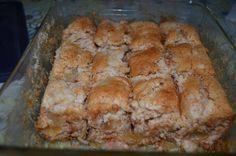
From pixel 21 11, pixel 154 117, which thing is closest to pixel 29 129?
pixel 154 117

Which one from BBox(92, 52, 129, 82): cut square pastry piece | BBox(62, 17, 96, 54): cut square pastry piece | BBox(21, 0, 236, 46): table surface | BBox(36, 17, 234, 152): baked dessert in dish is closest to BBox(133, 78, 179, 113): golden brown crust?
BBox(36, 17, 234, 152): baked dessert in dish

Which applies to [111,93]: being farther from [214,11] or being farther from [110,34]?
[214,11]

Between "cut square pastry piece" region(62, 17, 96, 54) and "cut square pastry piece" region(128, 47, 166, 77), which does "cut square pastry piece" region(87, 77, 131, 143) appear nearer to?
"cut square pastry piece" region(128, 47, 166, 77)

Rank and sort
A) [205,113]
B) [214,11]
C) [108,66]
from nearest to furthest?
[205,113], [108,66], [214,11]

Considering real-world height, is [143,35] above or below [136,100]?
above

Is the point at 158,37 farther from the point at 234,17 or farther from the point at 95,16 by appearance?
the point at 234,17

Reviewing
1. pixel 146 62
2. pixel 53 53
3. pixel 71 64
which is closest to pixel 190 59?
pixel 146 62
